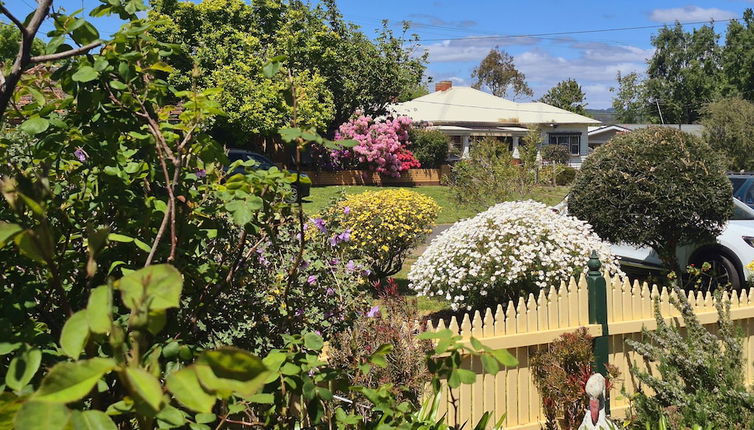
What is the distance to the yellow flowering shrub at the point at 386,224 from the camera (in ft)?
29.7

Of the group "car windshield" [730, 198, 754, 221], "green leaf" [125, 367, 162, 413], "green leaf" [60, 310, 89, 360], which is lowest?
"car windshield" [730, 198, 754, 221]

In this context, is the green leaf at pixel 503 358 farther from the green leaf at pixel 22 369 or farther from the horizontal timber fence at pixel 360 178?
the horizontal timber fence at pixel 360 178

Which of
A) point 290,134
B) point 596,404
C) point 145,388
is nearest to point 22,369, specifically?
point 145,388

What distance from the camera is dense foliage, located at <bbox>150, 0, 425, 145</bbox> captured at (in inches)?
1126

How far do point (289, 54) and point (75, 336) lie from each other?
94.6 ft

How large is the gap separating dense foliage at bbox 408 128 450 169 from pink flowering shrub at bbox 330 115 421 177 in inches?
45.2

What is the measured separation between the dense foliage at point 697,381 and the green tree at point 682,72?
68.2 meters

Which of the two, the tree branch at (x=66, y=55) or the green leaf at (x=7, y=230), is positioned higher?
the tree branch at (x=66, y=55)

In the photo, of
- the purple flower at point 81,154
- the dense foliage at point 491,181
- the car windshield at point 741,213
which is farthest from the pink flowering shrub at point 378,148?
the purple flower at point 81,154

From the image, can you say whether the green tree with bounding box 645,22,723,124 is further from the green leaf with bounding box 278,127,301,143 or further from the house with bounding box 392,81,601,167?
Result: the green leaf with bounding box 278,127,301,143

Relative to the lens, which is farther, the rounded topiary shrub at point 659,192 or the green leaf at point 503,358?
the rounded topiary shrub at point 659,192

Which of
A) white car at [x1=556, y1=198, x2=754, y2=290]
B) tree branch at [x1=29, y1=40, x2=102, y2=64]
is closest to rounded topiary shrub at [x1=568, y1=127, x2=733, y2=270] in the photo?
white car at [x1=556, y1=198, x2=754, y2=290]

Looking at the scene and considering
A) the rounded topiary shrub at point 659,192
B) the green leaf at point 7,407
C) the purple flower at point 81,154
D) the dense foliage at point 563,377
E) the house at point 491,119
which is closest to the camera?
the green leaf at point 7,407

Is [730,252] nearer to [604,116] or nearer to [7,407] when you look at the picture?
[7,407]
